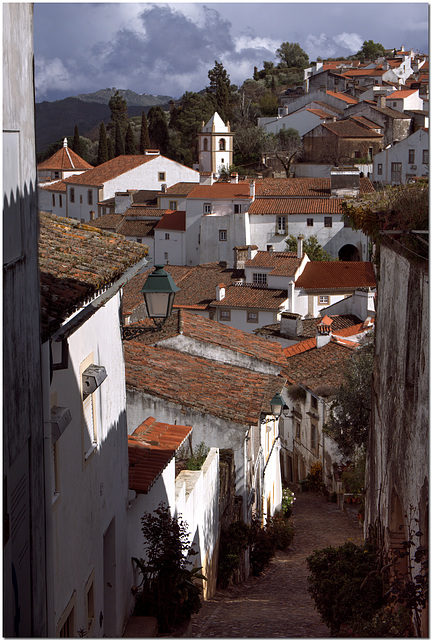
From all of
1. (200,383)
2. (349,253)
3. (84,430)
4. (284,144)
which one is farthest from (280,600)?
(284,144)

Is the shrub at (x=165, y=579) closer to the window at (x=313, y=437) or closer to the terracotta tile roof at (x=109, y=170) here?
the window at (x=313, y=437)

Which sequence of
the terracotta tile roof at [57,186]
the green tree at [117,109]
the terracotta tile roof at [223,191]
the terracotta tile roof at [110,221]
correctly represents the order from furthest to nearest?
1. the green tree at [117,109]
2. the terracotta tile roof at [57,186]
3. the terracotta tile roof at [110,221]
4. the terracotta tile roof at [223,191]

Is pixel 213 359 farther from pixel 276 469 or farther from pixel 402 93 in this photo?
pixel 402 93

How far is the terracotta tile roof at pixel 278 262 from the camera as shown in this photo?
53.2 m

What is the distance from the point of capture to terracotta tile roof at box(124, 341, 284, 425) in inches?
576

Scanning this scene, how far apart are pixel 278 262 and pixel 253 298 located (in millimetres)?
3777

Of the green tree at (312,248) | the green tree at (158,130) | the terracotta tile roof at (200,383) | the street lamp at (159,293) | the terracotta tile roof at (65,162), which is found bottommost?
the terracotta tile roof at (200,383)

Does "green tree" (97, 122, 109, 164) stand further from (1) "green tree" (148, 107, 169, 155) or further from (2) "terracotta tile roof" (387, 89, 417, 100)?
(2) "terracotta tile roof" (387, 89, 417, 100)

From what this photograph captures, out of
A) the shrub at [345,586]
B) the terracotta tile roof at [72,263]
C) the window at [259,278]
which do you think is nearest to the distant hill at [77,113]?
the window at [259,278]

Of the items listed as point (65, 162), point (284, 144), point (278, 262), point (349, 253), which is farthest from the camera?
point (65, 162)

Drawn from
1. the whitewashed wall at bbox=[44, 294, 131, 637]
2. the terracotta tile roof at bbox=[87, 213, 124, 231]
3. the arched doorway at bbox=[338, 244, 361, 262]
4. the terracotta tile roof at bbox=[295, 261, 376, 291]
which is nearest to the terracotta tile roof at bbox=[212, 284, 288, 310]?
the terracotta tile roof at bbox=[295, 261, 376, 291]

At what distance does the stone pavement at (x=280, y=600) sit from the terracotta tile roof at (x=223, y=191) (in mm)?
44357

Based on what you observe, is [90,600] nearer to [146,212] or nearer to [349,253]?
[349,253]

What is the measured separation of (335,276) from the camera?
53.6 m
